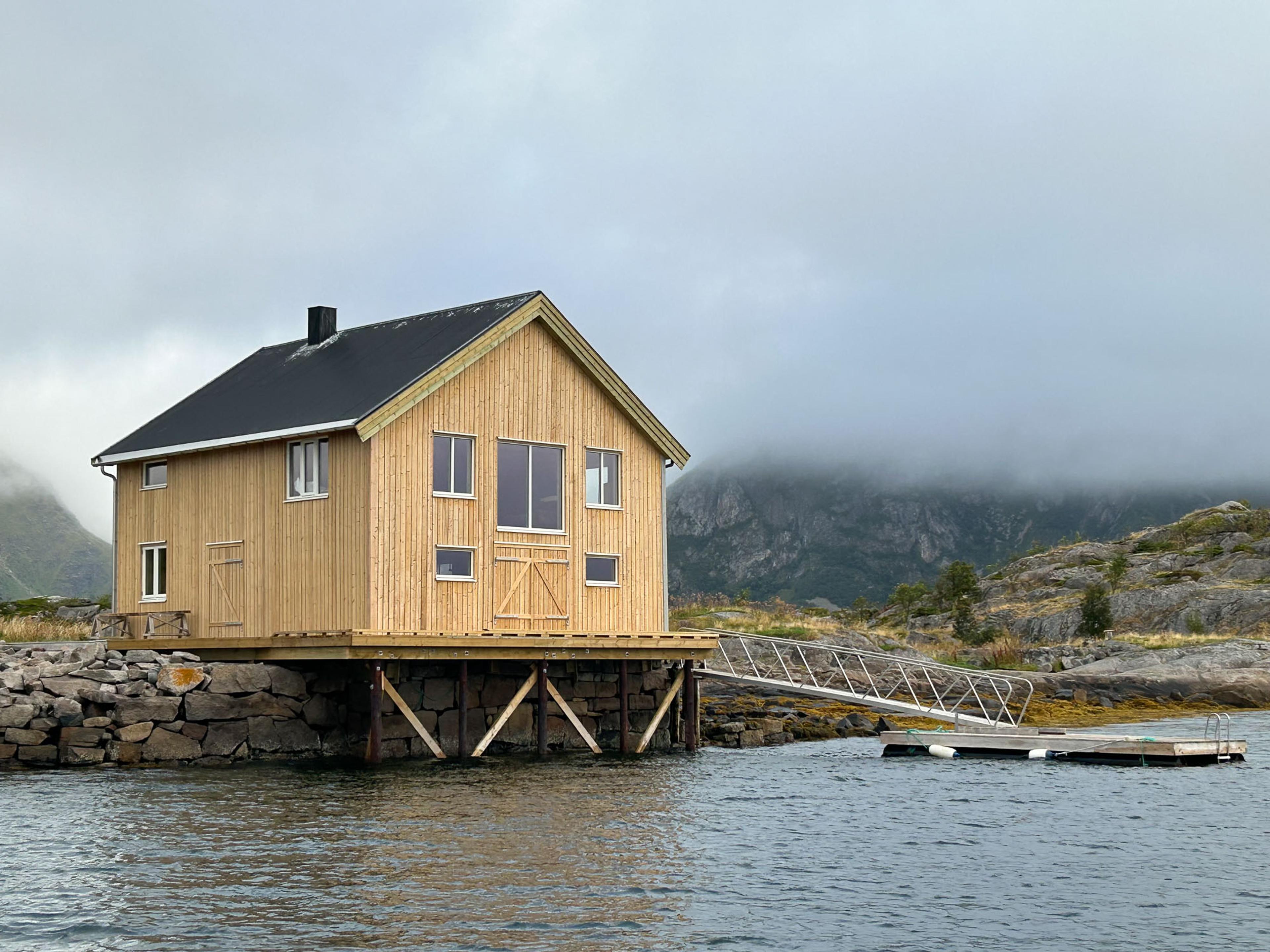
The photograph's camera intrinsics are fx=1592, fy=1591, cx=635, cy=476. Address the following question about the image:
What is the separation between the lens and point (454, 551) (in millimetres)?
32531

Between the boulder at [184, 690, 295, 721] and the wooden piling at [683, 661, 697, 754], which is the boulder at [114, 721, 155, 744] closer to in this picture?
the boulder at [184, 690, 295, 721]

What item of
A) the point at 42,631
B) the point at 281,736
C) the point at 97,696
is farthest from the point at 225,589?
the point at 42,631

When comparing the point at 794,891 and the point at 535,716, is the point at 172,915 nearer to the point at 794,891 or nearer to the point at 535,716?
the point at 794,891

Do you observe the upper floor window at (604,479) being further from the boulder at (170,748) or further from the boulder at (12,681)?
the boulder at (12,681)

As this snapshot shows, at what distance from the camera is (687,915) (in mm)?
17031

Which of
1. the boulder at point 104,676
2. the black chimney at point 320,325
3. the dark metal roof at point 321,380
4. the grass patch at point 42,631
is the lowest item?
the boulder at point 104,676

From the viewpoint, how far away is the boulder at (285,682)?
3142cm

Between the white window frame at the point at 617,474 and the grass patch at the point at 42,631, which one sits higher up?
the white window frame at the point at 617,474

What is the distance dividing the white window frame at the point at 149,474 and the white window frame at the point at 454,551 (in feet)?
24.6

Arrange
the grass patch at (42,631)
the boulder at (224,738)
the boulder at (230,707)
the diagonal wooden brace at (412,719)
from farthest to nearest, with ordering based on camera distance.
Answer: the grass patch at (42,631), the diagonal wooden brace at (412,719), the boulder at (224,738), the boulder at (230,707)

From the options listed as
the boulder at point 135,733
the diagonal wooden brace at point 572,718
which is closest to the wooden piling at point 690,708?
the diagonal wooden brace at point 572,718

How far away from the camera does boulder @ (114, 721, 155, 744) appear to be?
96.5ft

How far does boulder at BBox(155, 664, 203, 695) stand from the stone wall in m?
0.02

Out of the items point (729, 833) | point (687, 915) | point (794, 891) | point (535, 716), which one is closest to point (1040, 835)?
point (729, 833)
